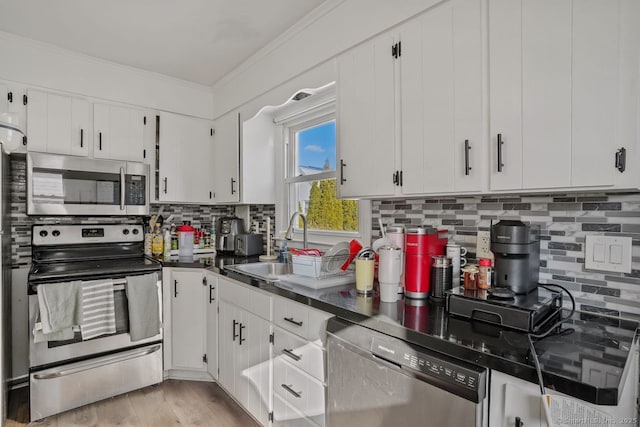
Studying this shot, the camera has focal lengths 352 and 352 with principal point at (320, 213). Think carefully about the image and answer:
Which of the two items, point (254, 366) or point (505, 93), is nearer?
point (505, 93)

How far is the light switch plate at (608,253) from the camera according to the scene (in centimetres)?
119

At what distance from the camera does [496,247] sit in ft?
4.12

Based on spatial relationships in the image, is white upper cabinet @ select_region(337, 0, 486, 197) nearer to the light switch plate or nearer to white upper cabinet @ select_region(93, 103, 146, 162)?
the light switch plate

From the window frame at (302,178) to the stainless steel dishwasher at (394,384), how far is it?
88cm

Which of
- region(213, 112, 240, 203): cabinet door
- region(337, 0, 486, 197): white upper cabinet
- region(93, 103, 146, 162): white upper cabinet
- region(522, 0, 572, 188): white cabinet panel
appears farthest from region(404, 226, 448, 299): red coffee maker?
region(93, 103, 146, 162): white upper cabinet

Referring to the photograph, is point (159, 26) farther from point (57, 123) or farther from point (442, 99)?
point (442, 99)

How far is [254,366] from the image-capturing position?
1957 millimetres

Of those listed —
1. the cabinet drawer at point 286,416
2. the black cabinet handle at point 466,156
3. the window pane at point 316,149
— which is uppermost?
the window pane at point 316,149

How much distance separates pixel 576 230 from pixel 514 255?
10.7 inches

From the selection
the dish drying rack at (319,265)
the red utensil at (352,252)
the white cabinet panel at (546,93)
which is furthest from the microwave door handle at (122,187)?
the white cabinet panel at (546,93)

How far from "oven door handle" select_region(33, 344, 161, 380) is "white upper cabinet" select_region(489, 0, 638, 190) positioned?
2.42 m

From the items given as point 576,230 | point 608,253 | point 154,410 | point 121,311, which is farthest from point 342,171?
point 154,410

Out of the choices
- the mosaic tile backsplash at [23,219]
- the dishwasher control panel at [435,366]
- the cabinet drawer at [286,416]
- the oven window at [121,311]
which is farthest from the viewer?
the mosaic tile backsplash at [23,219]

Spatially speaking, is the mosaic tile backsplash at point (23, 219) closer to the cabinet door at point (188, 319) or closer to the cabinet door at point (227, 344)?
the cabinet door at point (188, 319)
